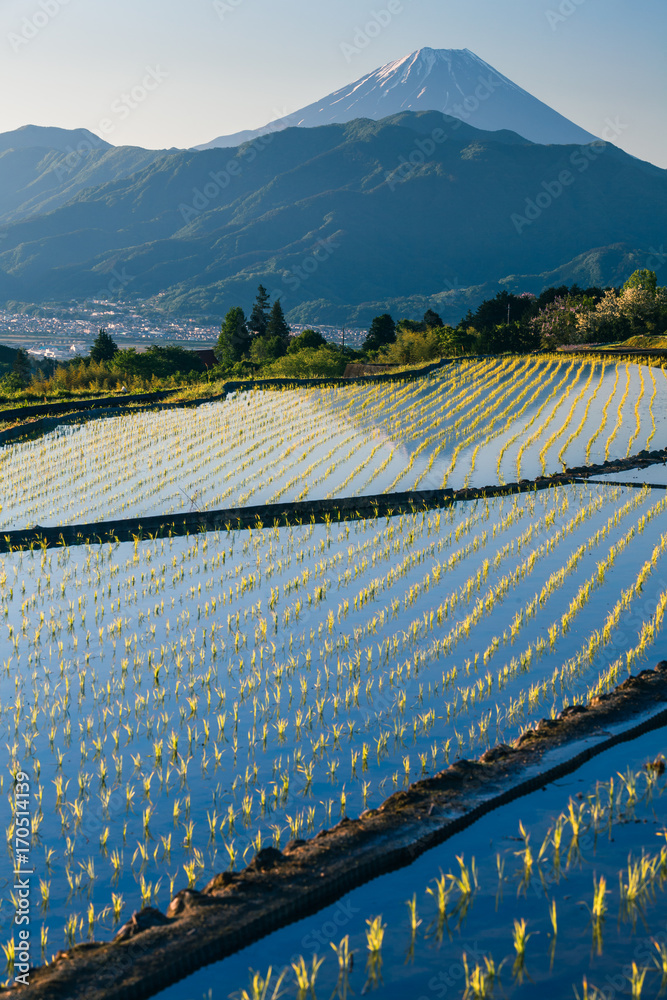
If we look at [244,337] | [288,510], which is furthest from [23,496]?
[244,337]

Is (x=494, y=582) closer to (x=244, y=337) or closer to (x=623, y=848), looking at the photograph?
(x=623, y=848)

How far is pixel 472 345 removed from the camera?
42.1 meters

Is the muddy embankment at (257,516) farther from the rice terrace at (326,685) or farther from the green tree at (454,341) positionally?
the green tree at (454,341)

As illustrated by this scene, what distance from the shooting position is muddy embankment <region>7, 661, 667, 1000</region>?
3051mm

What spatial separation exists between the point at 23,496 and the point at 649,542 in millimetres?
8527

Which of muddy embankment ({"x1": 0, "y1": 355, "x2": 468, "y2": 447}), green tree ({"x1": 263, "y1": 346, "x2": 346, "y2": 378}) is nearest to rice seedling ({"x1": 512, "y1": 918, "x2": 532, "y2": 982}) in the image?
muddy embankment ({"x1": 0, "y1": 355, "x2": 468, "y2": 447})

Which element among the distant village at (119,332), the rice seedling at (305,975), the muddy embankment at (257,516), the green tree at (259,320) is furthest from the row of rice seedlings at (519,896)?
the distant village at (119,332)

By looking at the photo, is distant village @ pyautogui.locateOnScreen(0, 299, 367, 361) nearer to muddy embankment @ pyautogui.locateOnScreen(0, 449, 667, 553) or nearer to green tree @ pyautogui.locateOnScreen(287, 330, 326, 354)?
green tree @ pyautogui.locateOnScreen(287, 330, 326, 354)

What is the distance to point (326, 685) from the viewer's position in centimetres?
584

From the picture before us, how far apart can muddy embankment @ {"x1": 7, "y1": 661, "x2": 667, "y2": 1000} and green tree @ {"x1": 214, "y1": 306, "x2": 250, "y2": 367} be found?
55.0m

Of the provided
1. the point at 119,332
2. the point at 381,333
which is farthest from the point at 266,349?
the point at 119,332

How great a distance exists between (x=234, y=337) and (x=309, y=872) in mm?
59127

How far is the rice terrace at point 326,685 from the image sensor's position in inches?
135

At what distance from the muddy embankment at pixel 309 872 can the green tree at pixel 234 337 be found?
181 ft
